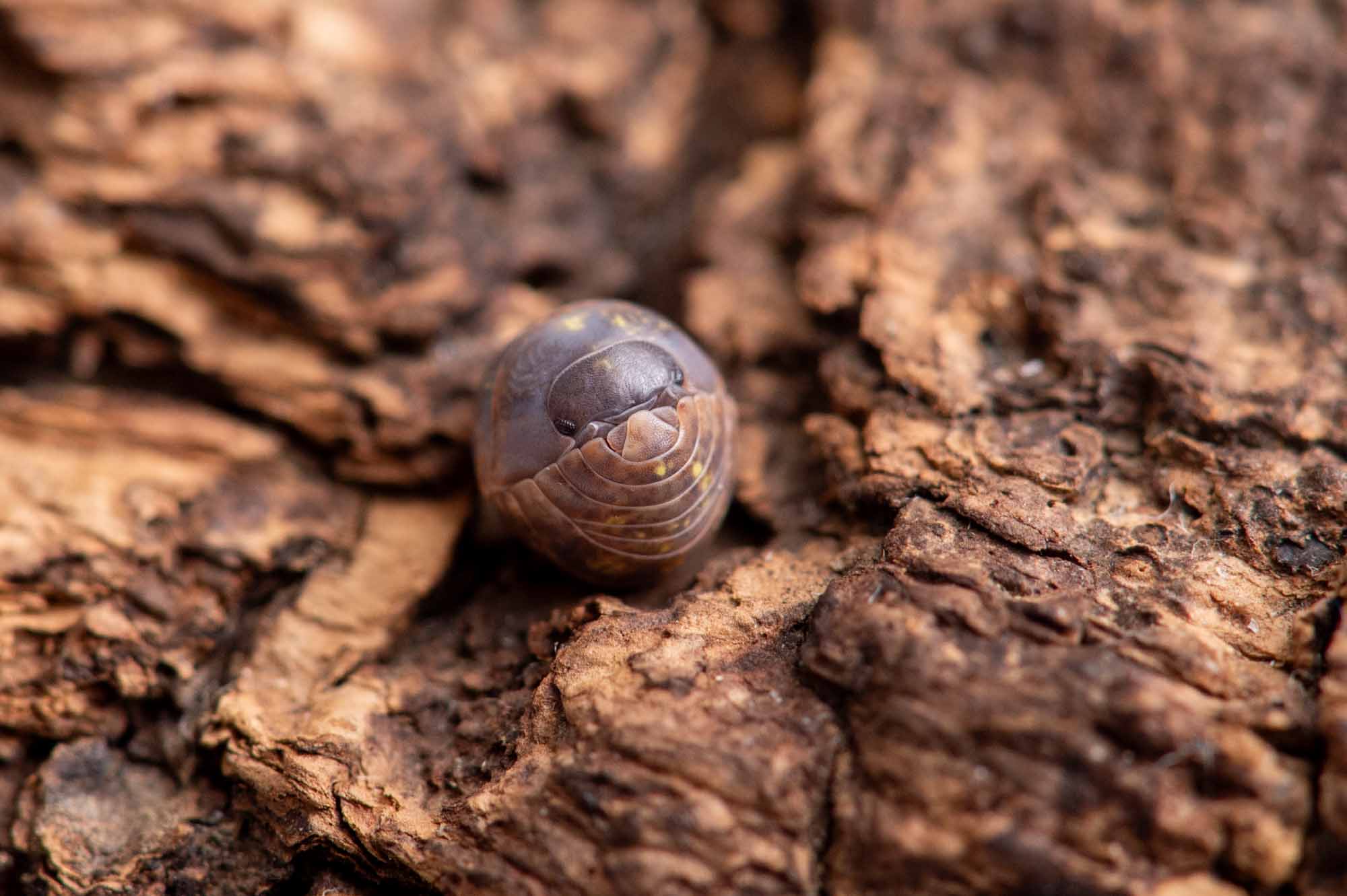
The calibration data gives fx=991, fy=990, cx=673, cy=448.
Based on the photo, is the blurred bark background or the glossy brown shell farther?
the glossy brown shell

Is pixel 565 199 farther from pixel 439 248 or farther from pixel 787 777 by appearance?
pixel 787 777

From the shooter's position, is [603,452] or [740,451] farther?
[740,451]

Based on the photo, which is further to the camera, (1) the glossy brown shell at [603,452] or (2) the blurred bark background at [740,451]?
(1) the glossy brown shell at [603,452]

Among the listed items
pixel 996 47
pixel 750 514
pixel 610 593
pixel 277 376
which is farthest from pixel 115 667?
pixel 996 47

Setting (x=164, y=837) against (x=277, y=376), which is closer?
(x=164, y=837)
